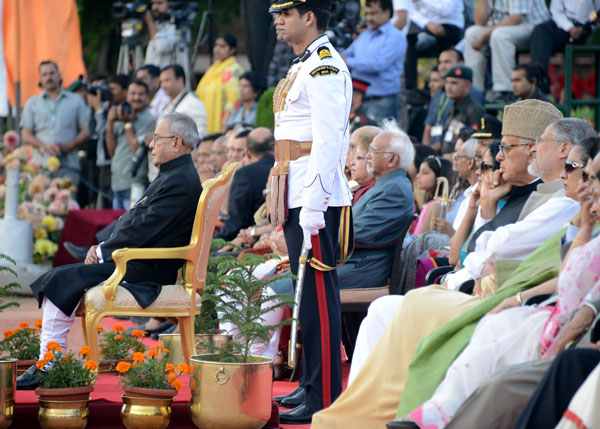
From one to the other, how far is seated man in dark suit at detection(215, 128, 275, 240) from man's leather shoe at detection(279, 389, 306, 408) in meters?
2.70

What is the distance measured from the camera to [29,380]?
5.28 meters

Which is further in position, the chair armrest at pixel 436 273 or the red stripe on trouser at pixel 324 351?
the chair armrest at pixel 436 273

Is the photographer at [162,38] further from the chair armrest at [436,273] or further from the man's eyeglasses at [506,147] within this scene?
the man's eyeglasses at [506,147]

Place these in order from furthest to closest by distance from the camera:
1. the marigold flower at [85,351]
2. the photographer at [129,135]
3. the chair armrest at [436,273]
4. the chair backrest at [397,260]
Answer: the photographer at [129,135] < the chair backrest at [397,260] < the chair armrest at [436,273] < the marigold flower at [85,351]

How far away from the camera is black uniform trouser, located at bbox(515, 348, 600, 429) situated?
10.0 ft

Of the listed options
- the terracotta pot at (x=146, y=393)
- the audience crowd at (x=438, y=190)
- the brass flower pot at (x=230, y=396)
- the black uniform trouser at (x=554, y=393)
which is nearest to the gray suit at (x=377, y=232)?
the audience crowd at (x=438, y=190)

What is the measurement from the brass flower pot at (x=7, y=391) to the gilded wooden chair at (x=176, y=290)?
67 centimetres

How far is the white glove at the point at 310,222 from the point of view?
4.57 m

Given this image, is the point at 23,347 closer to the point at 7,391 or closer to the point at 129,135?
the point at 7,391

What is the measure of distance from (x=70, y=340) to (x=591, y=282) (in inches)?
198

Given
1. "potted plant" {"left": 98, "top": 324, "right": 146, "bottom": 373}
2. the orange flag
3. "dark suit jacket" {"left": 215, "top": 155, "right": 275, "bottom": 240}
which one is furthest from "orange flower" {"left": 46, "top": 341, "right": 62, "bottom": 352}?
the orange flag

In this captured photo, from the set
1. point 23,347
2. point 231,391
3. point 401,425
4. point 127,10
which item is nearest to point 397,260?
point 231,391

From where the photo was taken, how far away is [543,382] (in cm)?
308

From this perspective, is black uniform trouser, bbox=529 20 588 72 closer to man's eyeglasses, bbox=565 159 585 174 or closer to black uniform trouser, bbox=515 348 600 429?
man's eyeglasses, bbox=565 159 585 174
